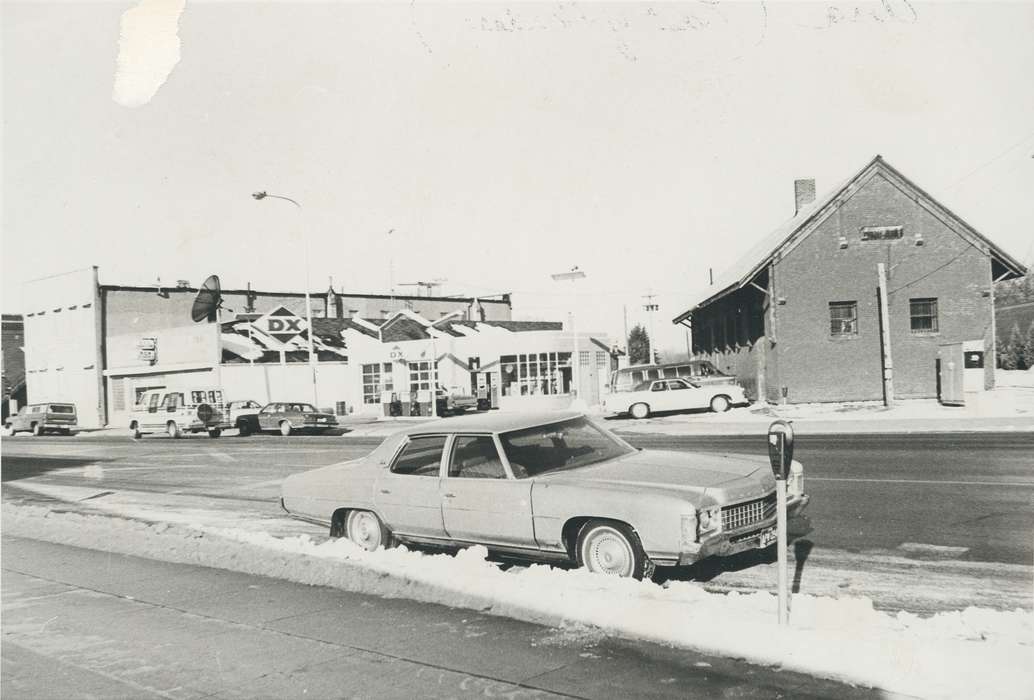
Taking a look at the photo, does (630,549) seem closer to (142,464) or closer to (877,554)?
(877,554)

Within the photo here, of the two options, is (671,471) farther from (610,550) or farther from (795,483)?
(795,483)

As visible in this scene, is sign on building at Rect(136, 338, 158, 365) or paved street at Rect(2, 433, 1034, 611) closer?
paved street at Rect(2, 433, 1034, 611)

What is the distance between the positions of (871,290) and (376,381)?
82.9 feet

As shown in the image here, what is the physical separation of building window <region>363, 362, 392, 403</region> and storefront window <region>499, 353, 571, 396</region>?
708 cm

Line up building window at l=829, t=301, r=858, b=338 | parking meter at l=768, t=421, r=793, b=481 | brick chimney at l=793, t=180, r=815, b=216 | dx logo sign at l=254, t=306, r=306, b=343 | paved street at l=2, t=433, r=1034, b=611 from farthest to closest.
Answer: dx logo sign at l=254, t=306, r=306, b=343 → brick chimney at l=793, t=180, r=815, b=216 → building window at l=829, t=301, r=858, b=338 → paved street at l=2, t=433, r=1034, b=611 → parking meter at l=768, t=421, r=793, b=481

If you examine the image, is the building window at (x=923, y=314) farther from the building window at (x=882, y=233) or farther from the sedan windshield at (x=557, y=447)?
the sedan windshield at (x=557, y=447)

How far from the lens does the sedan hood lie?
6.86 m

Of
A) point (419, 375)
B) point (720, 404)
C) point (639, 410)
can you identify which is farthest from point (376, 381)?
point (720, 404)

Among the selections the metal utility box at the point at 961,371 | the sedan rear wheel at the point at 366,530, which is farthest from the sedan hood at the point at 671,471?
the metal utility box at the point at 961,371

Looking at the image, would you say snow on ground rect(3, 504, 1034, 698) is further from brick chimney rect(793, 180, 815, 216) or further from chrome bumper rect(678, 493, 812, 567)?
brick chimney rect(793, 180, 815, 216)

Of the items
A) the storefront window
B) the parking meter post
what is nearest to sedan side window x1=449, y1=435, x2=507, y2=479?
the parking meter post

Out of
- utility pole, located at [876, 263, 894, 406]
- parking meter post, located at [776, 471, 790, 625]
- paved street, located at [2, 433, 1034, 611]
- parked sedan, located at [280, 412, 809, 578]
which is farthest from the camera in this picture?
utility pole, located at [876, 263, 894, 406]

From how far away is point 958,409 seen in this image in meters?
25.8

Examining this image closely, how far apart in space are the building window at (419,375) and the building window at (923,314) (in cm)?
2284
